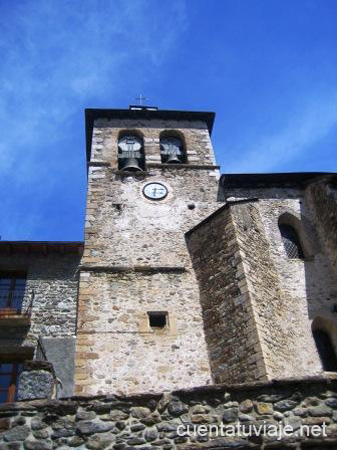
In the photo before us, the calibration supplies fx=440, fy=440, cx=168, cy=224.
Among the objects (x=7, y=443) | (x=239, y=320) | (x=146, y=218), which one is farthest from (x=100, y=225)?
(x=7, y=443)

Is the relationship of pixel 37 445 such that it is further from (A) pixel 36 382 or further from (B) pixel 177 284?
(B) pixel 177 284

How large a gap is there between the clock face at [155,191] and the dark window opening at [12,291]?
420 centimetres

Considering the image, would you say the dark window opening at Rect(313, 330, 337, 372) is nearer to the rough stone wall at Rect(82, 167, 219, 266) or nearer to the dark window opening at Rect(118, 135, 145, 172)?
the rough stone wall at Rect(82, 167, 219, 266)

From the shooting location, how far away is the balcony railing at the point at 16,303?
35.9 feet

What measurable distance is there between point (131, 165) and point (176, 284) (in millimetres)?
4811

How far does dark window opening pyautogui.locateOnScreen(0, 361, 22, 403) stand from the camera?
971cm

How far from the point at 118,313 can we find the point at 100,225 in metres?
2.92

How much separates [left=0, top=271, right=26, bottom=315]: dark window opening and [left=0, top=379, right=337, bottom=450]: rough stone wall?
23.7 ft

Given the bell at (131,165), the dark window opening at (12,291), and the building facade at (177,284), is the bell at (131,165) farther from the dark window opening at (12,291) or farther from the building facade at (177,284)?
the dark window opening at (12,291)

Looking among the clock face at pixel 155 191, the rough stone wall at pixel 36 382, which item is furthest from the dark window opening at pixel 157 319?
the rough stone wall at pixel 36 382

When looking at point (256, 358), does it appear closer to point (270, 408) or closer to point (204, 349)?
point (204, 349)

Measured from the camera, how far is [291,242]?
39.1ft

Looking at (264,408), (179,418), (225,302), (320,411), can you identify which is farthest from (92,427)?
(225,302)

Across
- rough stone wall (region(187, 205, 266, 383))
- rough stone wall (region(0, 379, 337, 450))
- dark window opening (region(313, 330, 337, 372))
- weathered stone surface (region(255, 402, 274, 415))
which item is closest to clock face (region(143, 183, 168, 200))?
rough stone wall (region(187, 205, 266, 383))
